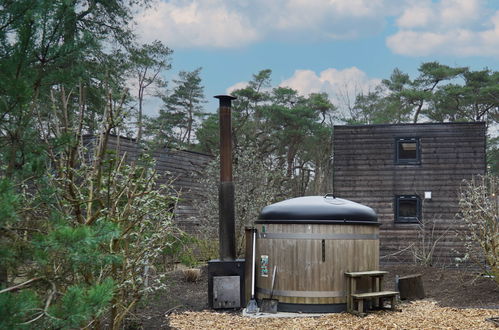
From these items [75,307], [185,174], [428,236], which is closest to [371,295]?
[75,307]

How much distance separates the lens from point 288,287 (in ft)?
28.7

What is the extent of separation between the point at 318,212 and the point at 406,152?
10015mm

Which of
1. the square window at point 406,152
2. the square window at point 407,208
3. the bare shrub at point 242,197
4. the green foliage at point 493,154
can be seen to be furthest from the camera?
the green foliage at point 493,154

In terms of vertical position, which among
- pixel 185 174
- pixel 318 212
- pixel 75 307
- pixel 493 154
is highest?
pixel 493 154

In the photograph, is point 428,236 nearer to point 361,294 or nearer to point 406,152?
point 406,152

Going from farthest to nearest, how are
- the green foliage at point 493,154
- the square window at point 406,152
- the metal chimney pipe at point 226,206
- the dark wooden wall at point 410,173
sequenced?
the green foliage at point 493,154, the square window at point 406,152, the dark wooden wall at point 410,173, the metal chimney pipe at point 226,206

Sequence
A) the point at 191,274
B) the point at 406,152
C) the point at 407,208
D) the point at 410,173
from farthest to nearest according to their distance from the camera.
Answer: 1. the point at 406,152
2. the point at 407,208
3. the point at 410,173
4. the point at 191,274

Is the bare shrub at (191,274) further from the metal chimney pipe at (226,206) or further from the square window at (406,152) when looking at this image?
the square window at (406,152)

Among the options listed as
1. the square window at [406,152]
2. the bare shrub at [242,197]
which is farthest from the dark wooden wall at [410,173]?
the bare shrub at [242,197]

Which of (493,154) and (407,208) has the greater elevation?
(493,154)

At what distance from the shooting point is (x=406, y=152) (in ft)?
57.9

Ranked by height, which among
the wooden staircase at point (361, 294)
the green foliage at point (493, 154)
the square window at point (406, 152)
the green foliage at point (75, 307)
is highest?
the green foliage at point (493, 154)

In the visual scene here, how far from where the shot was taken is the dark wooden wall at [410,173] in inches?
669

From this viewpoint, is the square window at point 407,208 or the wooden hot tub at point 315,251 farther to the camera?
the square window at point 407,208
